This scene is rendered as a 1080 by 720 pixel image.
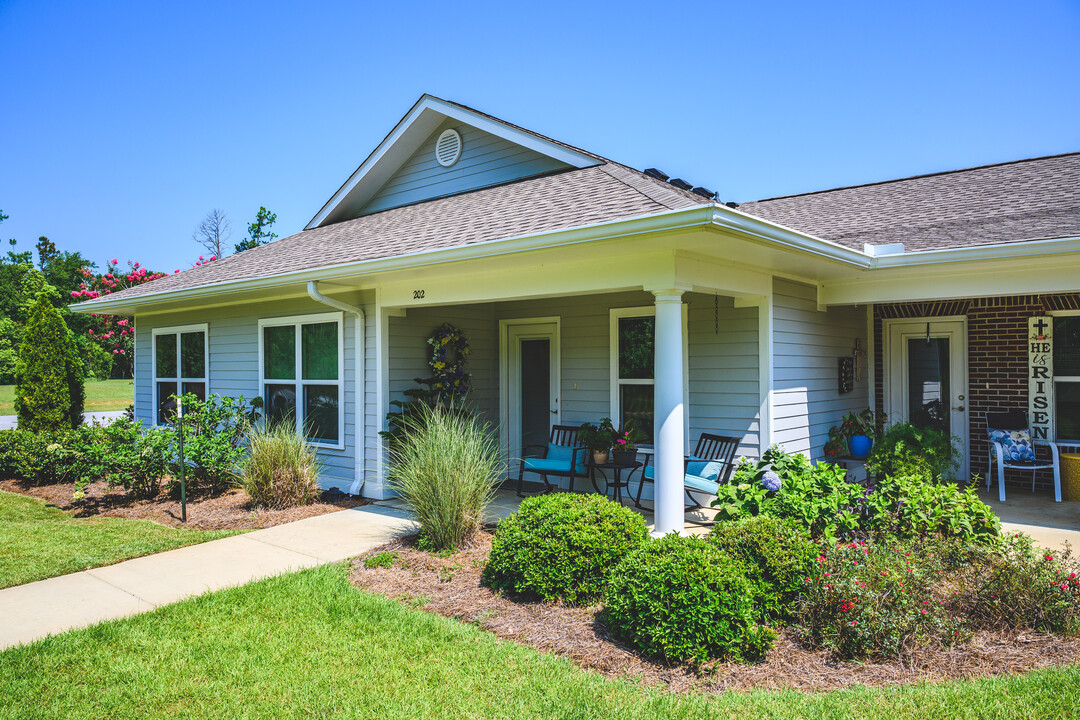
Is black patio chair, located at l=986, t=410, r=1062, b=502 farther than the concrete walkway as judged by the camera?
Yes

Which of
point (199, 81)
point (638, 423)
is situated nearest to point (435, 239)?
point (638, 423)

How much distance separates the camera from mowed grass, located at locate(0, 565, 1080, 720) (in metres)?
2.93

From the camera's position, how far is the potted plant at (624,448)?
6840 mm

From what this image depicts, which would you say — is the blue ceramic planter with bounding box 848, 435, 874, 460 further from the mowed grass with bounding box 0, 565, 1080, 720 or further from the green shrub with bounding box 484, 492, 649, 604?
the mowed grass with bounding box 0, 565, 1080, 720

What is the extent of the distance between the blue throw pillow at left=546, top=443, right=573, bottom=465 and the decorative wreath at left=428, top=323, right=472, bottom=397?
1358 mm

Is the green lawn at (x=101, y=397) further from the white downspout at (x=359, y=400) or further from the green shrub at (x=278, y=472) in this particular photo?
the white downspout at (x=359, y=400)

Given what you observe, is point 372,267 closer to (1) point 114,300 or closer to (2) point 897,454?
(2) point 897,454

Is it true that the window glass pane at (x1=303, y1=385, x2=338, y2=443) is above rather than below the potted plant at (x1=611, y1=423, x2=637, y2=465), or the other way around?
above

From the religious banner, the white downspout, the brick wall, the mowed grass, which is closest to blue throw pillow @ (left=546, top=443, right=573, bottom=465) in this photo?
the white downspout

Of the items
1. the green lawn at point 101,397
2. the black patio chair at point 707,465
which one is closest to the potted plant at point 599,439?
the black patio chair at point 707,465

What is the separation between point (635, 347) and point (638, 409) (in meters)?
0.71

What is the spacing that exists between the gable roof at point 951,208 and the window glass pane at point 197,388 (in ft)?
29.3

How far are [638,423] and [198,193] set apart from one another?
27.5 meters

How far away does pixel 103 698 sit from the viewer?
3.14m
